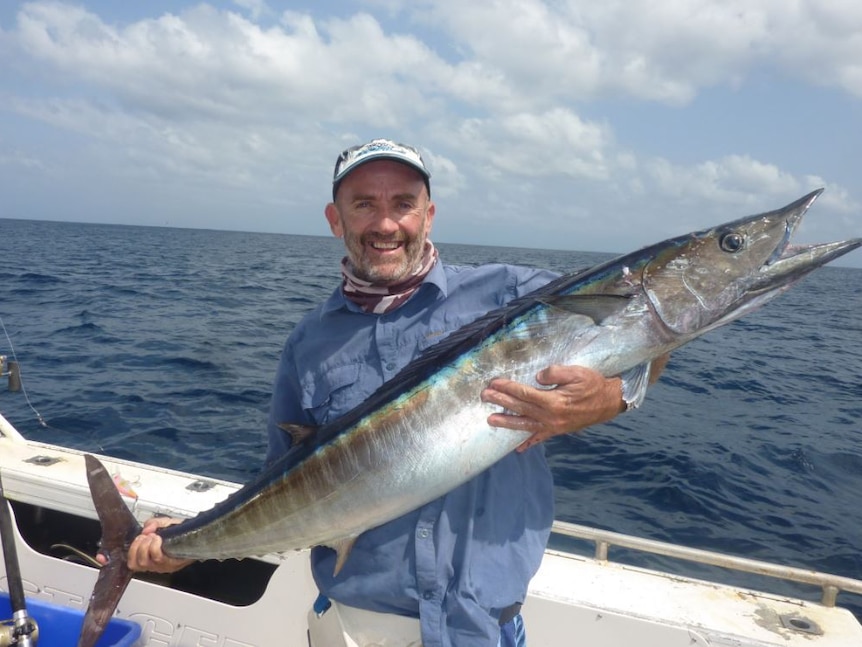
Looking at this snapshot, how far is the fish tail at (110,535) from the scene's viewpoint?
304 centimetres

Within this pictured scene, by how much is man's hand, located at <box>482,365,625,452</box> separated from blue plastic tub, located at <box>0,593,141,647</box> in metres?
2.94

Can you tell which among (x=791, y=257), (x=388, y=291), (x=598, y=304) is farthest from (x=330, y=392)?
(x=791, y=257)

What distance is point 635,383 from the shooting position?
227cm

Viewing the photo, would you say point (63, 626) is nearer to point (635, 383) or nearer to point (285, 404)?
point (285, 404)

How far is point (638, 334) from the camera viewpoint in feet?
7.20

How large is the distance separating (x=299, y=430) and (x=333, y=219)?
112 centimetres

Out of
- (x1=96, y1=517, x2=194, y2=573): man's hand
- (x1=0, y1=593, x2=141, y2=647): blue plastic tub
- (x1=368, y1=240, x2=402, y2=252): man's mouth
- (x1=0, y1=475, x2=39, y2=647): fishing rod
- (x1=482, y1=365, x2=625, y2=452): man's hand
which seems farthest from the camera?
(x1=0, y1=593, x2=141, y2=647): blue plastic tub

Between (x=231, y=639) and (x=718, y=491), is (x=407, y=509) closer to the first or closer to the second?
(x=231, y=639)

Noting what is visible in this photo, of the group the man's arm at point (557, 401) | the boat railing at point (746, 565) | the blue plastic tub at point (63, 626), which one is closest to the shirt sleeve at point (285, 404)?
the man's arm at point (557, 401)

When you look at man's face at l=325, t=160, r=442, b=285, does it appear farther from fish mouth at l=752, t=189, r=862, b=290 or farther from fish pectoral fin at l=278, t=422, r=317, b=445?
fish mouth at l=752, t=189, r=862, b=290

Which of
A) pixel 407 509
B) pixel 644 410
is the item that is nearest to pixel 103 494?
pixel 407 509

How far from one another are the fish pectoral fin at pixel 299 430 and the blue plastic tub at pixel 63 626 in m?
2.01

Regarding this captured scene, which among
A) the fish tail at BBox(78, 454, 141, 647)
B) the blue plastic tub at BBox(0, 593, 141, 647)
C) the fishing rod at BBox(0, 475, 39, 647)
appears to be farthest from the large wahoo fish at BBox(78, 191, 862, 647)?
the blue plastic tub at BBox(0, 593, 141, 647)

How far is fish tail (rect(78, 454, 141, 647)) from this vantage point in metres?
3.04
